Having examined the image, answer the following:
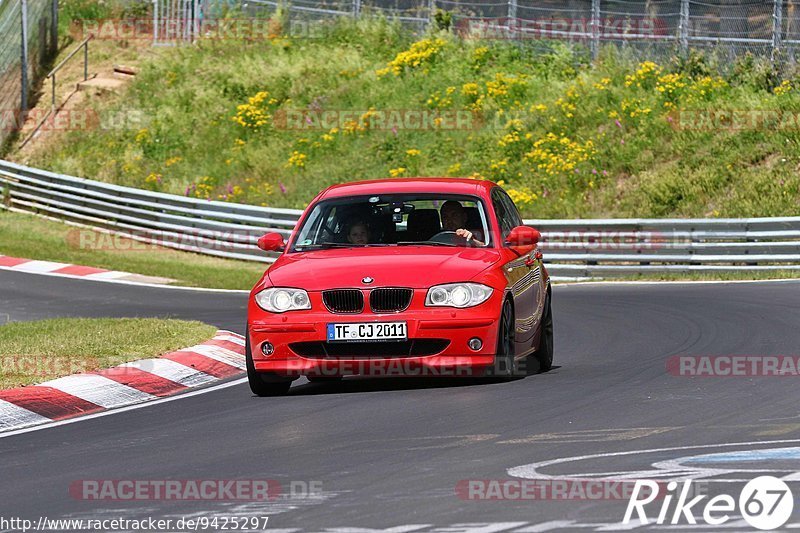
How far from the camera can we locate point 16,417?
9867 mm

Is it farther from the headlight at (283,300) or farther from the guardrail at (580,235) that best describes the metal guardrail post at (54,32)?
the headlight at (283,300)

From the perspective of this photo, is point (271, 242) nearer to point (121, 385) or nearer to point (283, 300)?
point (283, 300)

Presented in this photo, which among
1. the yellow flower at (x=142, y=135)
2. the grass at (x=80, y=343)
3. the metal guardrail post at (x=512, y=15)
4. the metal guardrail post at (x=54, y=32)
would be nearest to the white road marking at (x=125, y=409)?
the grass at (x=80, y=343)

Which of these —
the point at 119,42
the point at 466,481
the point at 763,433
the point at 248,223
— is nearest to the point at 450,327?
the point at 763,433

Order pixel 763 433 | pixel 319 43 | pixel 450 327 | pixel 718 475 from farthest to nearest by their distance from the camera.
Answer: pixel 319 43 < pixel 450 327 < pixel 763 433 < pixel 718 475

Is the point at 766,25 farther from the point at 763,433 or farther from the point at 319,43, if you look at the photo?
the point at 763,433

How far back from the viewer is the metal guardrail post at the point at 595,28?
3341cm

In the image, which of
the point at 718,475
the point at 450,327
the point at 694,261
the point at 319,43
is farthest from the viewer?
the point at 319,43

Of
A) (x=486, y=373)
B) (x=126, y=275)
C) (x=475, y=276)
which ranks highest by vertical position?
(x=475, y=276)

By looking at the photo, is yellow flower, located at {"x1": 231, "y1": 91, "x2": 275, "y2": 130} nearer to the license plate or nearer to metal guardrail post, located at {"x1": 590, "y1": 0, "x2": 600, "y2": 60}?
metal guardrail post, located at {"x1": 590, "y1": 0, "x2": 600, "y2": 60}

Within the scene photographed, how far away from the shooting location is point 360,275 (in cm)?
1034

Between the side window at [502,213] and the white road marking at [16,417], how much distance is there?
151 inches

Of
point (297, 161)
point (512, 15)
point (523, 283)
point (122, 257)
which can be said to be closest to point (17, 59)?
point (297, 161)

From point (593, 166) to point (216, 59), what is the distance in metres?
14.7
